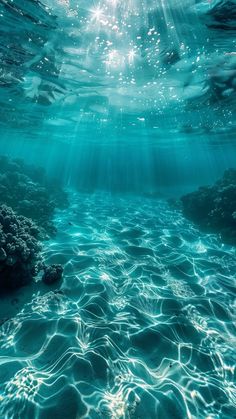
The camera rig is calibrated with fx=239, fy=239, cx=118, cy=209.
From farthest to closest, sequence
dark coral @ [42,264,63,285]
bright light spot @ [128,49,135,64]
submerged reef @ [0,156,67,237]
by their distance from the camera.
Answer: submerged reef @ [0,156,67,237], bright light spot @ [128,49,135,64], dark coral @ [42,264,63,285]

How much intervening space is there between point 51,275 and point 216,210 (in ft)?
43.0

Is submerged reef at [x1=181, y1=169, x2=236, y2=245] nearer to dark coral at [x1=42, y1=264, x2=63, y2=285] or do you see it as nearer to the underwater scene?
the underwater scene

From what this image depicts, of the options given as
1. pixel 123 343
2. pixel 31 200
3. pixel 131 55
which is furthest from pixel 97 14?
pixel 31 200

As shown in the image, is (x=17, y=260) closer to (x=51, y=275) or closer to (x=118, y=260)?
(x=51, y=275)

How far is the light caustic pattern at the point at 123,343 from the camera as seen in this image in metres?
4.57

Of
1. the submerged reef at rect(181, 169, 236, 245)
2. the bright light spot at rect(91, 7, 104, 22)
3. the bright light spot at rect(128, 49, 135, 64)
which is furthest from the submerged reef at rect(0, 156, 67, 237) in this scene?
the submerged reef at rect(181, 169, 236, 245)

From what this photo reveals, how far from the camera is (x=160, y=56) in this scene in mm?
12453

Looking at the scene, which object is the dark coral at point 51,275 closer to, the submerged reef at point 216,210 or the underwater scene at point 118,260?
the underwater scene at point 118,260

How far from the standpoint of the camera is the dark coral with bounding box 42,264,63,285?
26.7ft

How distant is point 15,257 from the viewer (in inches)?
300

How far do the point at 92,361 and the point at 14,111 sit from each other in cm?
2670

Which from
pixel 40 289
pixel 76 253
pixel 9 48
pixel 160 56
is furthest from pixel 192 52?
pixel 40 289

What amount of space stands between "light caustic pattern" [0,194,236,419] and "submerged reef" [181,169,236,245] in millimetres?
5434

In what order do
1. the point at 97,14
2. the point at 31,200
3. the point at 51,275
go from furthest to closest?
the point at 31,200 < the point at 97,14 < the point at 51,275
